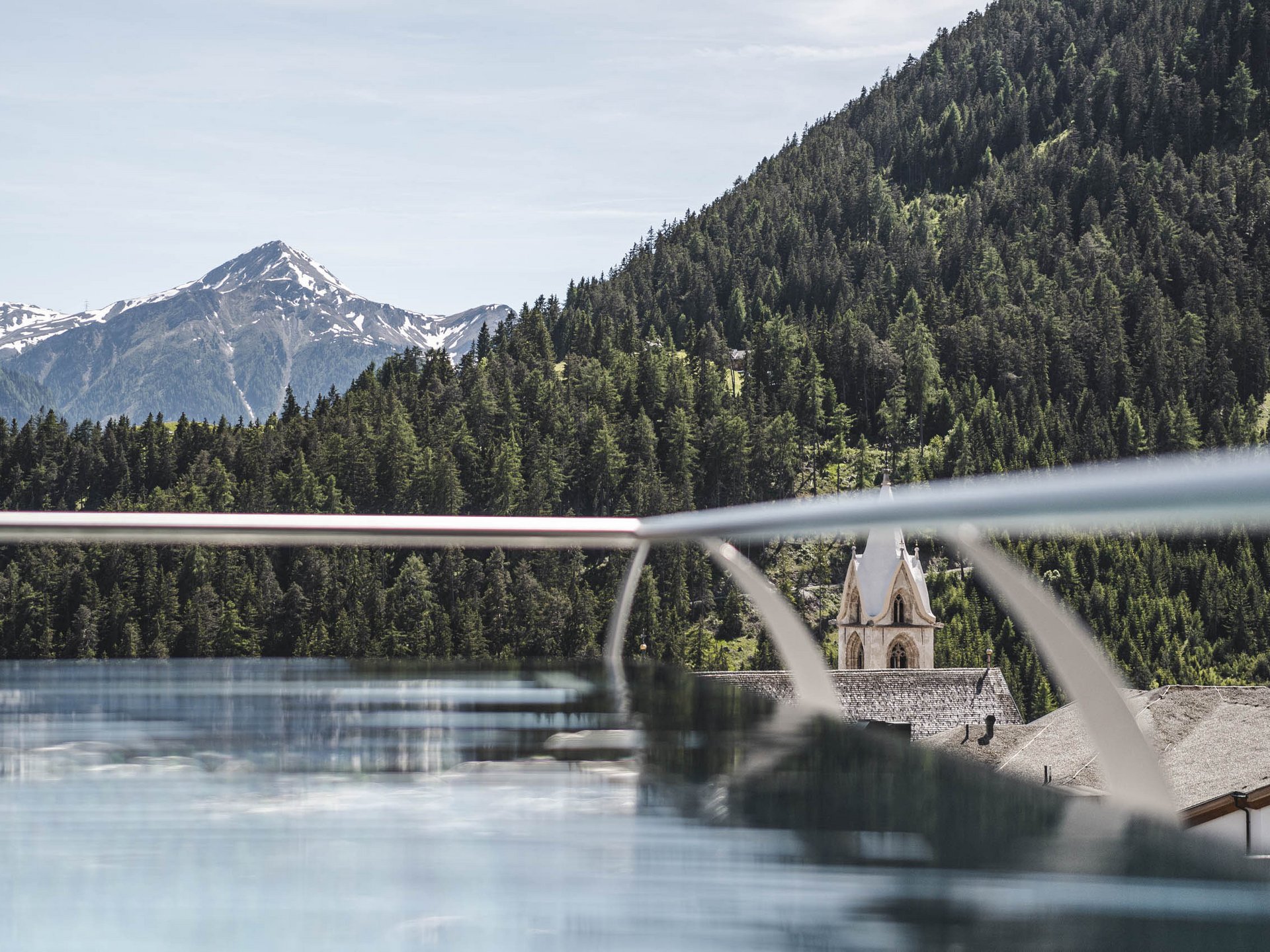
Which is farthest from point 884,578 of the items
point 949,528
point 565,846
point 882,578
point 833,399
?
point 565,846

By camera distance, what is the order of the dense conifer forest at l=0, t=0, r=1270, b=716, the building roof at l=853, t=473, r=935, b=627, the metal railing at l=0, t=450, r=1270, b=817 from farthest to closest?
1. the dense conifer forest at l=0, t=0, r=1270, b=716
2. the building roof at l=853, t=473, r=935, b=627
3. the metal railing at l=0, t=450, r=1270, b=817

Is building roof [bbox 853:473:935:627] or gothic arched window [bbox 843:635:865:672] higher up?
building roof [bbox 853:473:935:627]

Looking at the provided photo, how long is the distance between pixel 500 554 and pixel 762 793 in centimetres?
9275

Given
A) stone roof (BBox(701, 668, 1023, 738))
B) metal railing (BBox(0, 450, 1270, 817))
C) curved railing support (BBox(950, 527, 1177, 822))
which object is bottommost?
stone roof (BBox(701, 668, 1023, 738))

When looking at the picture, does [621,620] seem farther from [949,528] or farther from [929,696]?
[929,696]

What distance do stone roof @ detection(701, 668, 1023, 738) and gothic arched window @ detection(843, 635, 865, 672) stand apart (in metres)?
9.74

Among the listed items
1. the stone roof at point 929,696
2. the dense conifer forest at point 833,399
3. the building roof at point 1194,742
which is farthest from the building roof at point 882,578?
the building roof at point 1194,742

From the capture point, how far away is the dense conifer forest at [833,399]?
86000mm

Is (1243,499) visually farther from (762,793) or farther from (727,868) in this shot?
(762,793)

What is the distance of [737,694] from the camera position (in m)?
2.91

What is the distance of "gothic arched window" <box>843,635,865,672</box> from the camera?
75.4m

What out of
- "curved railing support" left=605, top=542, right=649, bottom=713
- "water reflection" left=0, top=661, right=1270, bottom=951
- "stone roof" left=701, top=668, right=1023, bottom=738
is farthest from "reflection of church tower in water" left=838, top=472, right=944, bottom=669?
"water reflection" left=0, top=661, right=1270, bottom=951

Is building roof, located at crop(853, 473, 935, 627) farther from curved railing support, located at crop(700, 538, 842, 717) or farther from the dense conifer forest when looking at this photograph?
curved railing support, located at crop(700, 538, 842, 717)

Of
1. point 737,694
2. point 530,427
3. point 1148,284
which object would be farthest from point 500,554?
point 737,694
